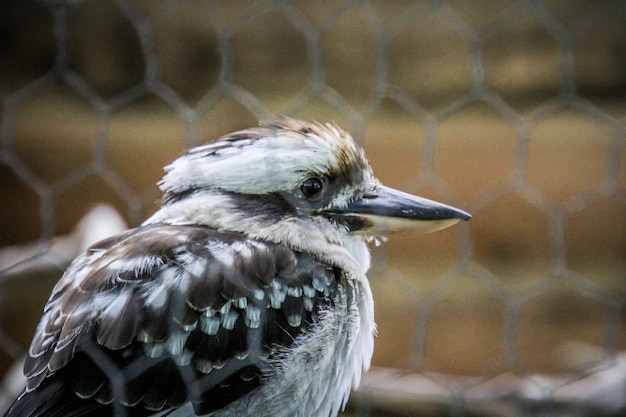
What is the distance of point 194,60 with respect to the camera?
208 centimetres

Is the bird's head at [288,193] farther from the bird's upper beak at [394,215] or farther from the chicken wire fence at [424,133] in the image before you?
the chicken wire fence at [424,133]

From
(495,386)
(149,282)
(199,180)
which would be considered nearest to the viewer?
(149,282)

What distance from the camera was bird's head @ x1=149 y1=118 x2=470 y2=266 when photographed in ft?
3.78

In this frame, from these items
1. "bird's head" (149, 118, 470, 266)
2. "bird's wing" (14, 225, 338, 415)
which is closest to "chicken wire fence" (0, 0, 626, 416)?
"bird's head" (149, 118, 470, 266)

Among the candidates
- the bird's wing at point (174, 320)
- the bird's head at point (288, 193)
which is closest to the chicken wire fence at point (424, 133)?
the bird's head at point (288, 193)

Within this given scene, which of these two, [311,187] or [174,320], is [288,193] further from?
[174,320]

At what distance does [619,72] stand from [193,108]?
1.10 metres

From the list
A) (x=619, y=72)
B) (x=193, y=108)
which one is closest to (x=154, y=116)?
(x=193, y=108)

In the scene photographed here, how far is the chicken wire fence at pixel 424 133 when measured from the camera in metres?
2.00

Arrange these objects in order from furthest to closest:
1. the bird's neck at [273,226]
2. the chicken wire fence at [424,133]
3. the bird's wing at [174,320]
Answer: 1. the chicken wire fence at [424,133]
2. the bird's neck at [273,226]
3. the bird's wing at [174,320]

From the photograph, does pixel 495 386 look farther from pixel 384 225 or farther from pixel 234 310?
pixel 234 310

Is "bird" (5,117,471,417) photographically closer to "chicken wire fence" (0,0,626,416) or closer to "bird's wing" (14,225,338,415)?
"bird's wing" (14,225,338,415)

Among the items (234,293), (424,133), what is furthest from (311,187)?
(424,133)

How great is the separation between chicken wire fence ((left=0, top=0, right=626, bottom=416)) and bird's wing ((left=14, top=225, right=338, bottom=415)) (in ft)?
3.00
